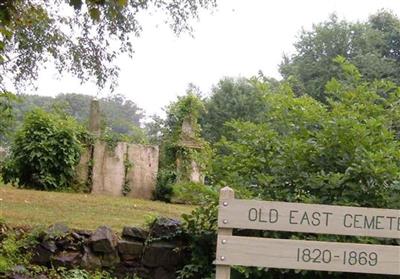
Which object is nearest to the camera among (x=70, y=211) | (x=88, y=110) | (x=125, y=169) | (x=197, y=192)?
(x=197, y=192)

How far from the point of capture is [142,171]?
1145cm

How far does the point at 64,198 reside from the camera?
8.86 metres

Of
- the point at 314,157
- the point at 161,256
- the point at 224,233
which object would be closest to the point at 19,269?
the point at 161,256

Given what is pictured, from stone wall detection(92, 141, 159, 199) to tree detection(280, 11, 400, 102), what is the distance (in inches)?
1107

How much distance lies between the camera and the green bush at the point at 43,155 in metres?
10.4

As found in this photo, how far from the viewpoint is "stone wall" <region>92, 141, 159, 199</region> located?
Result: 11.0 metres

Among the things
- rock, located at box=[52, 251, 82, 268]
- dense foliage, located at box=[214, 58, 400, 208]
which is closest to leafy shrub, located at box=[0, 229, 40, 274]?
rock, located at box=[52, 251, 82, 268]

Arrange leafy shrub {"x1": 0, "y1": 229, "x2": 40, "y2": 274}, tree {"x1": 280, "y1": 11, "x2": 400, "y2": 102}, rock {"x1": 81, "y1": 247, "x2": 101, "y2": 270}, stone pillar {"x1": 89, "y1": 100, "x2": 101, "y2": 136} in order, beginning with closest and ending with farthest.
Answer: leafy shrub {"x1": 0, "y1": 229, "x2": 40, "y2": 274} < rock {"x1": 81, "y1": 247, "x2": 101, "y2": 270} < stone pillar {"x1": 89, "y1": 100, "x2": 101, "y2": 136} < tree {"x1": 280, "y1": 11, "x2": 400, "y2": 102}

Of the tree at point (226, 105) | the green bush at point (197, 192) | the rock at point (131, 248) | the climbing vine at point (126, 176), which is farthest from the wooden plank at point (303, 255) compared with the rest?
the tree at point (226, 105)

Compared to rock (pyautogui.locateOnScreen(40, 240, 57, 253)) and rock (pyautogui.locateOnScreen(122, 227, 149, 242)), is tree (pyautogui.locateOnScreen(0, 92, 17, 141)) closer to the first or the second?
rock (pyautogui.locateOnScreen(40, 240, 57, 253))

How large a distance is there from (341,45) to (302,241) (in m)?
41.3

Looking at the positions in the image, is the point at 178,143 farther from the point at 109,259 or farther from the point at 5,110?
the point at 109,259

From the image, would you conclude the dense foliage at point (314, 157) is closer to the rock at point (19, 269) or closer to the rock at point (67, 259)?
the rock at point (67, 259)

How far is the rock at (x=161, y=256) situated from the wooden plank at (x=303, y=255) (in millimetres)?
1838
